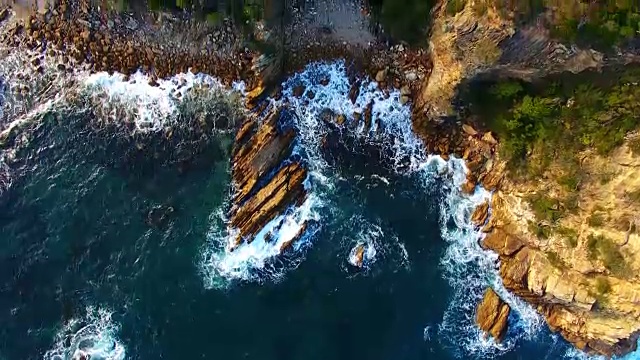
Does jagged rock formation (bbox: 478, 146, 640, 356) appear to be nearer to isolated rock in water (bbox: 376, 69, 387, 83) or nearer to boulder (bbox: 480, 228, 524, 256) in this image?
boulder (bbox: 480, 228, 524, 256)

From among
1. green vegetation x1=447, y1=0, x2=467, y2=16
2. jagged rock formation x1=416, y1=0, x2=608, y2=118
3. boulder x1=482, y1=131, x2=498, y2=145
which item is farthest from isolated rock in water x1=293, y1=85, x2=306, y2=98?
boulder x1=482, y1=131, x2=498, y2=145

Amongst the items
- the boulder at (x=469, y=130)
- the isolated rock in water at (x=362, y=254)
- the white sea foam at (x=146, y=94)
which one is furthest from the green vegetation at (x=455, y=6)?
the isolated rock in water at (x=362, y=254)

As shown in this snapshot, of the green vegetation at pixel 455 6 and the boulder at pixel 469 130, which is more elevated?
the green vegetation at pixel 455 6

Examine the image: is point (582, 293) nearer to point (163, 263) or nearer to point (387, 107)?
point (387, 107)

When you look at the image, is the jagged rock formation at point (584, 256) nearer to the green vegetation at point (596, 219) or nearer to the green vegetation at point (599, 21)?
the green vegetation at point (596, 219)

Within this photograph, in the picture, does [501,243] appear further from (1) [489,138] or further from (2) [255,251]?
(2) [255,251]

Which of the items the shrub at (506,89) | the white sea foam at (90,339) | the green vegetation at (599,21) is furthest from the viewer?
the white sea foam at (90,339)
